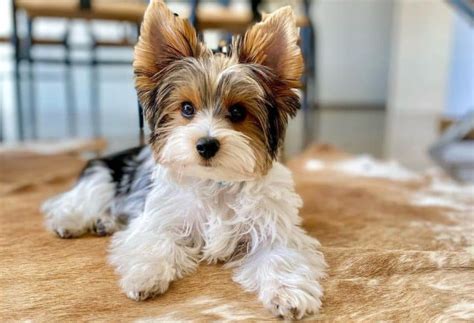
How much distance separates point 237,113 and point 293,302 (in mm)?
515

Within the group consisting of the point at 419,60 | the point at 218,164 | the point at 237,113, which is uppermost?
the point at 419,60

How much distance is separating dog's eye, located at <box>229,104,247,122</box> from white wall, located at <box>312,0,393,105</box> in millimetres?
7659

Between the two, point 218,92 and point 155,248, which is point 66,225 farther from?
point 218,92

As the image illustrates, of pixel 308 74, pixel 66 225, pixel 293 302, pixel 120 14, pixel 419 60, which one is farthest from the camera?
pixel 419 60

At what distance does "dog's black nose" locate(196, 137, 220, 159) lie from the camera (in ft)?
4.38

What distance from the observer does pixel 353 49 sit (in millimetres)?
9445

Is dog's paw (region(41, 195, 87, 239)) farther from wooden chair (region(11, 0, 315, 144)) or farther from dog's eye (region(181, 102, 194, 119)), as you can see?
wooden chair (region(11, 0, 315, 144))

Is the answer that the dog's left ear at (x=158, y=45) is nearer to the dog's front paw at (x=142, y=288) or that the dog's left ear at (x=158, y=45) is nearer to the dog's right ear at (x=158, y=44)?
the dog's right ear at (x=158, y=44)

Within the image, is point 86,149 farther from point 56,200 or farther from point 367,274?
point 367,274

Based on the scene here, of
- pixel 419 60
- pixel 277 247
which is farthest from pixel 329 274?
pixel 419 60

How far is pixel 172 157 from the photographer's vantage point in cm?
140

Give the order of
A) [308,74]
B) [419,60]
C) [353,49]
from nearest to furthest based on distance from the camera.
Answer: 1. [308,74]
2. [419,60]
3. [353,49]

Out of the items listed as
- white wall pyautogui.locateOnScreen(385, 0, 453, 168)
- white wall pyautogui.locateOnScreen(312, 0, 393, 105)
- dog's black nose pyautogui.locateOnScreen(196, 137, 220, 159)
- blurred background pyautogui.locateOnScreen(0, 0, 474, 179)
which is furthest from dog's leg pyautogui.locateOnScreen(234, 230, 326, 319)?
white wall pyautogui.locateOnScreen(312, 0, 393, 105)

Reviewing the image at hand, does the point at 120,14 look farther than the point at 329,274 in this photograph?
Yes
